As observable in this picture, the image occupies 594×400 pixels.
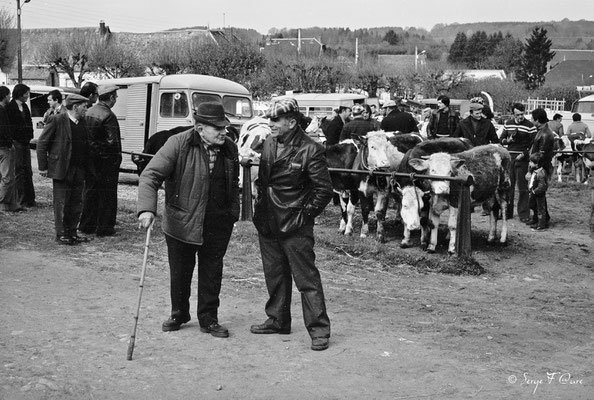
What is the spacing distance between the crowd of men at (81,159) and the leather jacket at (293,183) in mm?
4904

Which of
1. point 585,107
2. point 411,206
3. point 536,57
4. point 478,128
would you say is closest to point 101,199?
point 411,206

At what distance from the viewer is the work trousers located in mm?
13250

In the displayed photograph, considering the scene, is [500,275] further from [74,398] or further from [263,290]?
[74,398]

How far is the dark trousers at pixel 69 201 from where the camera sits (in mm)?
10719

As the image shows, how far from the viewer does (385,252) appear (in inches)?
429

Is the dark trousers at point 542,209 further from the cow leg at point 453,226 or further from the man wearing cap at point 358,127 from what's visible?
the cow leg at point 453,226

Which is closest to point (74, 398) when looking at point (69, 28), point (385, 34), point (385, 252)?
point (385, 252)

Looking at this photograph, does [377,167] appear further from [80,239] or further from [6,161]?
[6,161]

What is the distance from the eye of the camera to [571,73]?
104m

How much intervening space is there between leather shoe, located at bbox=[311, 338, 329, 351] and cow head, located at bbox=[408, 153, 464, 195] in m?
4.90

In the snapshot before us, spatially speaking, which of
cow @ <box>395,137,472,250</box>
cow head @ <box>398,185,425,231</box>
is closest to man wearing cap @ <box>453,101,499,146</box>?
cow @ <box>395,137,472,250</box>

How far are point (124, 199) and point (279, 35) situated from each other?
135689 mm

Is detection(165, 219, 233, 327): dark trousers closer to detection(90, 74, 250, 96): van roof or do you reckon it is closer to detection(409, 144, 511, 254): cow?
detection(409, 144, 511, 254): cow

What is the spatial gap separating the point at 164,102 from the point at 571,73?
9416 cm
